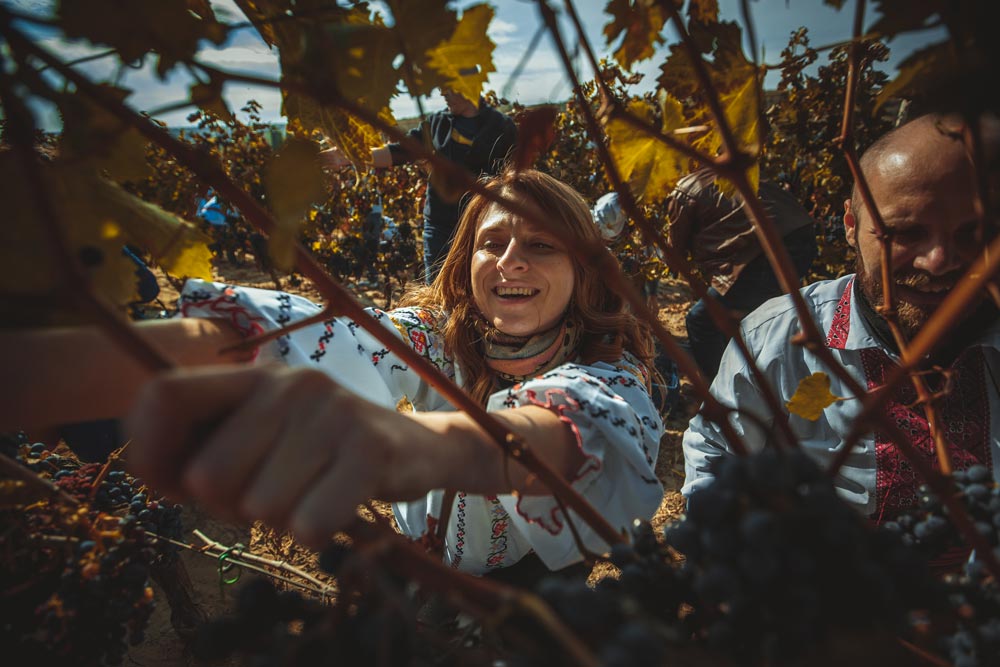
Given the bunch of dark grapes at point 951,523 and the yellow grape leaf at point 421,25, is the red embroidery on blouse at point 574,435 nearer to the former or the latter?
the bunch of dark grapes at point 951,523

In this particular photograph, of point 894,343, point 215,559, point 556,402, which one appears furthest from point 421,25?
point 215,559

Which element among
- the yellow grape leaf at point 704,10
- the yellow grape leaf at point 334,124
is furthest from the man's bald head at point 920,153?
the yellow grape leaf at point 334,124

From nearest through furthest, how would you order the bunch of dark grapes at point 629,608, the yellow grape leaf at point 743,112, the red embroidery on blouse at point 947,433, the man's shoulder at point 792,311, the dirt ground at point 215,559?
the bunch of dark grapes at point 629,608, the yellow grape leaf at point 743,112, the red embroidery on blouse at point 947,433, the man's shoulder at point 792,311, the dirt ground at point 215,559

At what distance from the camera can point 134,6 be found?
459 mm

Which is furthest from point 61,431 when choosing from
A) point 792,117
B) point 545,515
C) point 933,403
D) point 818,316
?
point 792,117

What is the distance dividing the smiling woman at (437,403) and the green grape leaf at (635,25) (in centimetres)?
25

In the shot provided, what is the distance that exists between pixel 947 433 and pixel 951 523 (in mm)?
1106

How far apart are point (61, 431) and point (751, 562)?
2.82 meters

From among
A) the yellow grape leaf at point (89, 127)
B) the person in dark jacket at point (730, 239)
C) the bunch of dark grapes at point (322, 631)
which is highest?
the person in dark jacket at point (730, 239)

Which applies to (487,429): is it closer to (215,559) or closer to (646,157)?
(646,157)

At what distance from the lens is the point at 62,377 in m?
0.64

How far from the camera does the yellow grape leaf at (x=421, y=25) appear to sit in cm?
53

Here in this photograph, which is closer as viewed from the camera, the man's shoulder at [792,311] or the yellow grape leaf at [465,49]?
the yellow grape leaf at [465,49]

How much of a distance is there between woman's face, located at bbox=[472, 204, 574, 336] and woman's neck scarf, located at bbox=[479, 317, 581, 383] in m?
0.04
